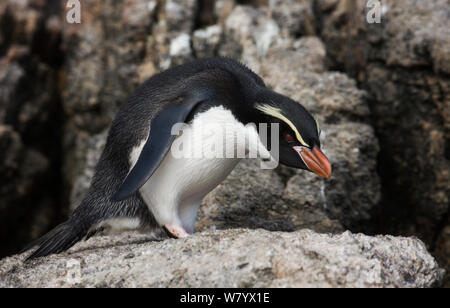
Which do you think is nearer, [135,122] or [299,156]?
[299,156]

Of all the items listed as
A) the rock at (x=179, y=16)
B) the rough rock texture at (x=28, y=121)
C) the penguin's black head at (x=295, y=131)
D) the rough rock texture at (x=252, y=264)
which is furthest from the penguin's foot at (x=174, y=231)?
the rough rock texture at (x=28, y=121)

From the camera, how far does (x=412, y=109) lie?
3.72m

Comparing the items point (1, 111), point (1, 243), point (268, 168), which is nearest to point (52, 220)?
point (1, 243)

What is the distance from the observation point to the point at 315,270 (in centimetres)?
186

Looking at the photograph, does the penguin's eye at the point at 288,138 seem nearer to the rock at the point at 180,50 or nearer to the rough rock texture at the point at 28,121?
the rock at the point at 180,50

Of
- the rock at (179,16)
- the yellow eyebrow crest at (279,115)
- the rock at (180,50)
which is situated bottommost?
the yellow eyebrow crest at (279,115)

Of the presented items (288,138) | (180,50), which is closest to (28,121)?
(180,50)

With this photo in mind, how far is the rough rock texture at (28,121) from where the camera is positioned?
202 inches

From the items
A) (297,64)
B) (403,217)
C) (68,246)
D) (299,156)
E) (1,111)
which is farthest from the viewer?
(1,111)

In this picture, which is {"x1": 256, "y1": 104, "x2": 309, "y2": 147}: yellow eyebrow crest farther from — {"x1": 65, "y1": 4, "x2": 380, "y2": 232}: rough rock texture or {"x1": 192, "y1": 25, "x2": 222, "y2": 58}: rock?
{"x1": 192, "y1": 25, "x2": 222, "y2": 58}: rock

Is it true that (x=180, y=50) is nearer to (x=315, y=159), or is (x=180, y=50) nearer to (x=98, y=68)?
(x=98, y=68)

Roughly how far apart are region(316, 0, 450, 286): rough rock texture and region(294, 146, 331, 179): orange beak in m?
1.50
